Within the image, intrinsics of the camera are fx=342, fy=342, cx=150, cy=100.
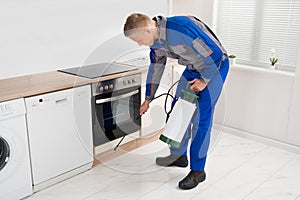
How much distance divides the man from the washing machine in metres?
0.82

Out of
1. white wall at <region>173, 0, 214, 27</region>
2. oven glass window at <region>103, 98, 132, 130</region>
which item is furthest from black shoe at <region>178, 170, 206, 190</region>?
white wall at <region>173, 0, 214, 27</region>

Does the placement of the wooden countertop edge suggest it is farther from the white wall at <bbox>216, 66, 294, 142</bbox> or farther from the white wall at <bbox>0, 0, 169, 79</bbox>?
the white wall at <bbox>216, 66, 294, 142</bbox>

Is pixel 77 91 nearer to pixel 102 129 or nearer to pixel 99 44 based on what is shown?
pixel 102 129

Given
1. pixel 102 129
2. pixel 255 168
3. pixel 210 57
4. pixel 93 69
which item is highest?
pixel 210 57

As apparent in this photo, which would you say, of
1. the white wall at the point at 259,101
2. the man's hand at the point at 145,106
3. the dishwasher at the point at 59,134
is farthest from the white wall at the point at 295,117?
the dishwasher at the point at 59,134

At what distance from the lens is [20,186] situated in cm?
220

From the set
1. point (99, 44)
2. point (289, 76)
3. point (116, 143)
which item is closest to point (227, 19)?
point (289, 76)

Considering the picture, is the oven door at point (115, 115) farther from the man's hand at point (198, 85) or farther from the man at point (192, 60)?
the man's hand at point (198, 85)

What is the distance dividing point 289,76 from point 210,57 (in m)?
1.08

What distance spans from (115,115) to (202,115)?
28.5 inches

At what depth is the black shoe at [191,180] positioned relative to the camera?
2373 mm

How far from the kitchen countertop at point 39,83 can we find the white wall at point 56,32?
10 centimetres

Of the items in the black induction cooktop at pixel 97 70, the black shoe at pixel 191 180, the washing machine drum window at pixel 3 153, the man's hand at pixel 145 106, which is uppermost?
the black induction cooktop at pixel 97 70

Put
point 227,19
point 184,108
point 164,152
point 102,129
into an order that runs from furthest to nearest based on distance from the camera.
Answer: point 227,19 → point 164,152 → point 102,129 → point 184,108
